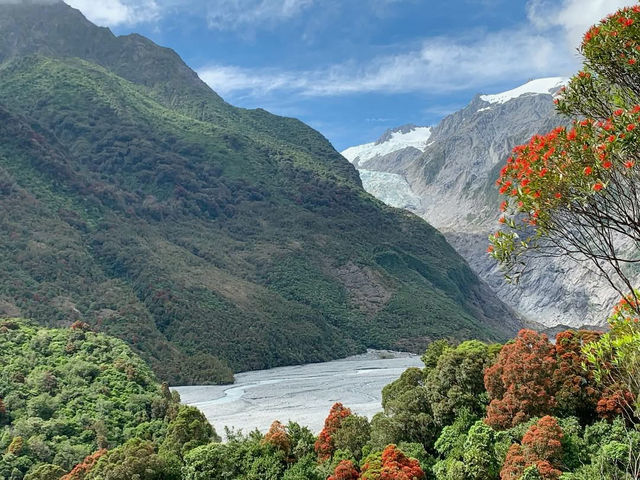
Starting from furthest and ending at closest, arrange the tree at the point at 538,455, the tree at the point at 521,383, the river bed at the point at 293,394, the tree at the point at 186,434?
the river bed at the point at 293,394
the tree at the point at 186,434
the tree at the point at 521,383
the tree at the point at 538,455

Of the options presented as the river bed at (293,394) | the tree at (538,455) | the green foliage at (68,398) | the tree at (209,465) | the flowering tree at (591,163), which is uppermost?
the flowering tree at (591,163)

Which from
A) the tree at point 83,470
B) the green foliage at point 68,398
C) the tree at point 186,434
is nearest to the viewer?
the tree at point 83,470

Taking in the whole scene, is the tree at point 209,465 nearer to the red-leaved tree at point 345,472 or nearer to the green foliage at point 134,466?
the green foliage at point 134,466

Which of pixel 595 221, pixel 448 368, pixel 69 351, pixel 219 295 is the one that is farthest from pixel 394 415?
pixel 219 295

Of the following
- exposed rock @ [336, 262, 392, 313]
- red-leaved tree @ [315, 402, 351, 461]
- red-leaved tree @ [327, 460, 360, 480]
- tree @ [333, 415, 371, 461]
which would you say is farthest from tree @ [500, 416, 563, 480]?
exposed rock @ [336, 262, 392, 313]

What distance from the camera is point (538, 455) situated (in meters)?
29.9

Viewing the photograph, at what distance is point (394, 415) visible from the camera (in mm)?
40500

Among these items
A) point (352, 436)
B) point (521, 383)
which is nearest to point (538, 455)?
point (521, 383)

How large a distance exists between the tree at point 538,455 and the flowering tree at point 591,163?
62.7 ft

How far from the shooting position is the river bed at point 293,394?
72.4 metres

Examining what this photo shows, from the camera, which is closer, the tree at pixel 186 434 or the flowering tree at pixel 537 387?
the flowering tree at pixel 537 387

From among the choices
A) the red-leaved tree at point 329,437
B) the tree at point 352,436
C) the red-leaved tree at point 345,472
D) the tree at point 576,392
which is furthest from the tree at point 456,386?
the red-leaved tree at point 345,472

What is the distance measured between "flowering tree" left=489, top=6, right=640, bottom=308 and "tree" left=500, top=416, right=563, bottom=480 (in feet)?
62.7

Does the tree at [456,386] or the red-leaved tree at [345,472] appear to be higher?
the tree at [456,386]
